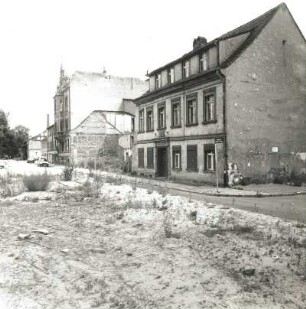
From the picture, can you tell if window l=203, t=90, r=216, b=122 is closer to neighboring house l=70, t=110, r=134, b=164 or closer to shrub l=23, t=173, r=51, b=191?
shrub l=23, t=173, r=51, b=191

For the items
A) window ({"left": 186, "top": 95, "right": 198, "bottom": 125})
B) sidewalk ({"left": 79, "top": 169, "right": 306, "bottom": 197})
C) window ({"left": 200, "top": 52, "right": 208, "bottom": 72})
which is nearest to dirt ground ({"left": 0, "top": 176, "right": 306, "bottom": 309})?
sidewalk ({"left": 79, "top": 169, "right": 306, "bottom": 197})

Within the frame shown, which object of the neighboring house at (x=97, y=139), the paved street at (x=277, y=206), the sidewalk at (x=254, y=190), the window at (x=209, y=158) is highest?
the neighboring house at (x=97, y=139)

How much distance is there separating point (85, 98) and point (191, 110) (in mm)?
30309

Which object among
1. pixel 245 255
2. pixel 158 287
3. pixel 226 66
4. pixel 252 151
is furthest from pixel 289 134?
pixel 158 287

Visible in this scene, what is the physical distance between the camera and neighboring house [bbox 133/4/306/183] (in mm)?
21453

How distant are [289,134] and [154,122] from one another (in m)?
10.3

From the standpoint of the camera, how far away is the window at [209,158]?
2230 cm

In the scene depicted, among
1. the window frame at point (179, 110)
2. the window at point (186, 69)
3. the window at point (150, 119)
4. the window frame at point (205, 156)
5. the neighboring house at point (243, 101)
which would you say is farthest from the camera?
the window at point (150, 119)

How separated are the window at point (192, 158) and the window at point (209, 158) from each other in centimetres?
97

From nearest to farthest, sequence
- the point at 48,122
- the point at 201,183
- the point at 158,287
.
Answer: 1. the point at 158,287
2. the point at 201,183
3. the point at 48,122

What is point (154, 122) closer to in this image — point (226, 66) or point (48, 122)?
point (226, 66)

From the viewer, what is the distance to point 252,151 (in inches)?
864

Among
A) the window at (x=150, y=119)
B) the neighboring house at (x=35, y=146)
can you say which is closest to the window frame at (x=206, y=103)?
the window at (x=150, y=119)

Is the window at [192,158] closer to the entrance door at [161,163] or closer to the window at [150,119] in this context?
the entrance door at [161,163]
